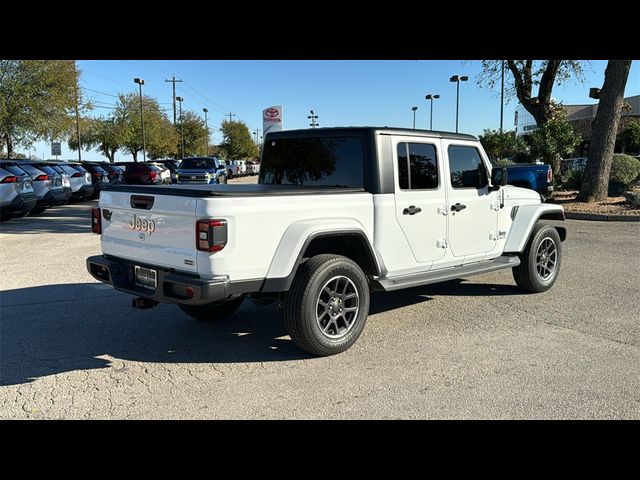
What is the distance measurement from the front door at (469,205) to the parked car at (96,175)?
21863 mm

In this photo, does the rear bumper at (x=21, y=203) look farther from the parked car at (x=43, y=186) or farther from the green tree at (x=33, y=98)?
the green tree at (x=33, y=98)

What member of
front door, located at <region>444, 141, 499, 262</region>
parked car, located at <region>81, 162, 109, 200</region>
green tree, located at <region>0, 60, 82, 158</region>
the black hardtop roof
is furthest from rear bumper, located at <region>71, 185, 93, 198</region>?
front door, located at <region>444, 141, 499, 262</region>

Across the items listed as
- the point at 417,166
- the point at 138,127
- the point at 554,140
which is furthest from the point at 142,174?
the point at 138,127

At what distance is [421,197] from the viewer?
5367mm

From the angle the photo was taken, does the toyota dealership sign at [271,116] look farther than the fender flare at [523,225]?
Yes

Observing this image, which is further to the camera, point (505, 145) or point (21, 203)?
point (505, 145)

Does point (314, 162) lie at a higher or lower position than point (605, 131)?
lower

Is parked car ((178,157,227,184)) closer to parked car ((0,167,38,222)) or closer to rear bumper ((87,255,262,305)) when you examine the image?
parked car ((0,167,38,222))

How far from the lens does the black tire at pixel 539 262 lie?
6699 mm

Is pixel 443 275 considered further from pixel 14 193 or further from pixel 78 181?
pixel 78 181

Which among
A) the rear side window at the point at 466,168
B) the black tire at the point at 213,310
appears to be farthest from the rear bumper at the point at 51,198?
the rear side window at the point at 466,168

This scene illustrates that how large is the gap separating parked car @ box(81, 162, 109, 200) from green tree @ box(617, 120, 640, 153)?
1887 inches

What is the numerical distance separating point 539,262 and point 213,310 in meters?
4.18

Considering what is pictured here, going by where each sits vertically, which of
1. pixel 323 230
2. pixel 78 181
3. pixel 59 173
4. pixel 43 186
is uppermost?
pixel 59 173
